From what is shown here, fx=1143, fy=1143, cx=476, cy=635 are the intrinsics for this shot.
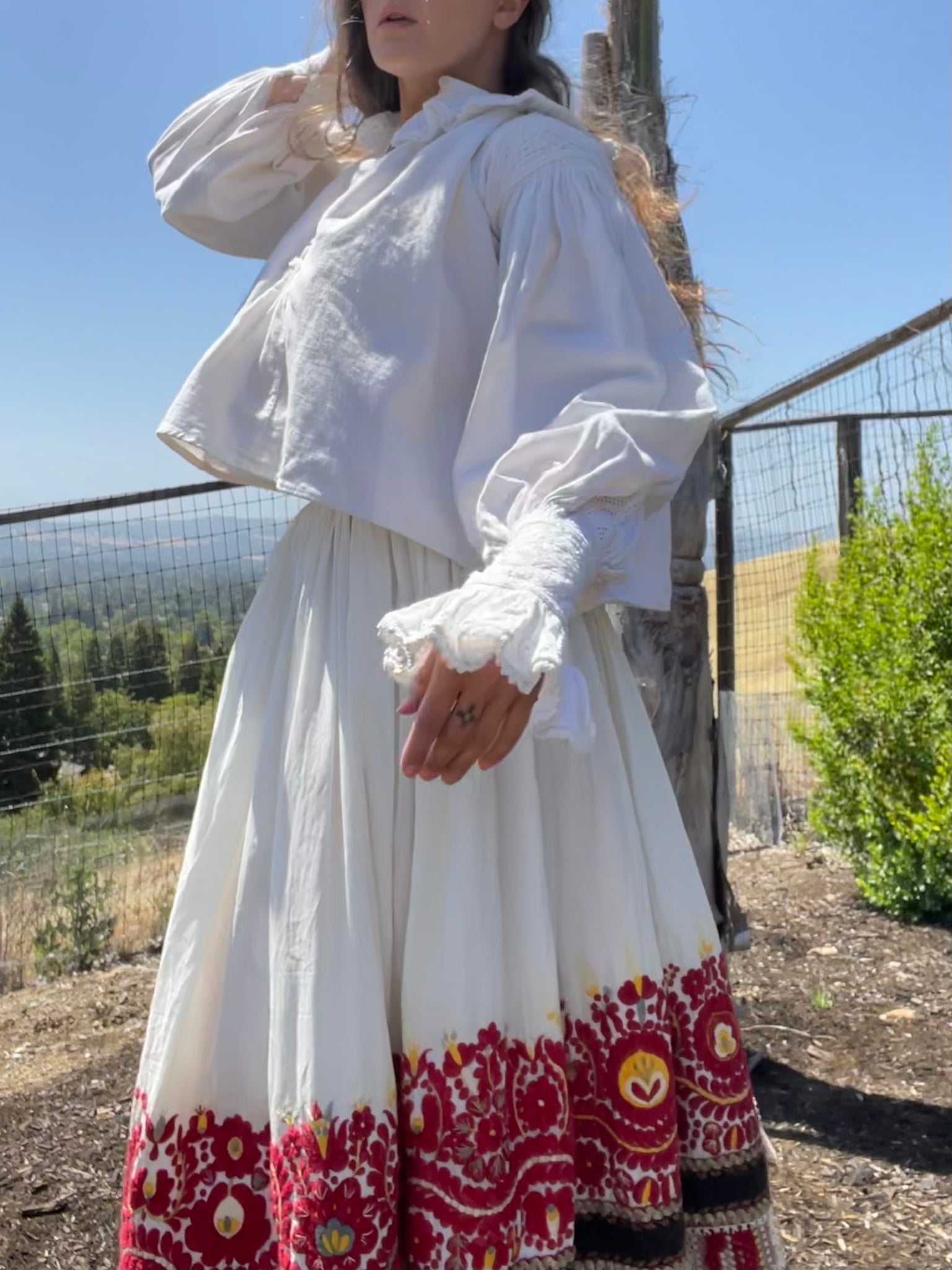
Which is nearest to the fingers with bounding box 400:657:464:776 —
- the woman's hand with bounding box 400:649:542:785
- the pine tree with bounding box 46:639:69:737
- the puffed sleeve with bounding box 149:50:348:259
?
the woman's hand with bounding box 400:649:542:785

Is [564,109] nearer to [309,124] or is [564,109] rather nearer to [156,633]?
[309,124]

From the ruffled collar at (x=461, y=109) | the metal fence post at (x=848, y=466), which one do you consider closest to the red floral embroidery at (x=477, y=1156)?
the ruffled collar at (x=461, y=109)

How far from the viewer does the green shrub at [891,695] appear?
3635 millimetres

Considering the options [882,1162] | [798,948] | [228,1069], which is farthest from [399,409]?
[798,948]

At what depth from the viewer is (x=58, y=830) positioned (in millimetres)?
3695

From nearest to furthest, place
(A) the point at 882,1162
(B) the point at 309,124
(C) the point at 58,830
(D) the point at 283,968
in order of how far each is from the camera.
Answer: (D) the point at 283,968
(B) the point at 309,124
(A) the point at 882,1162
(C) the point at 58,830

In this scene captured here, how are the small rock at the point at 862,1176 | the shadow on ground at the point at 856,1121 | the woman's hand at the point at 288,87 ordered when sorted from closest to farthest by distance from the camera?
the woman's hand at the point at 288,87 < the small rock at the point at 862,1176 < the shadow on ground at the point at 856,1121

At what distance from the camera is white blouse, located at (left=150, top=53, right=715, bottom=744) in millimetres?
1019

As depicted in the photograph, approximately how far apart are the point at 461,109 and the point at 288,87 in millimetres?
354

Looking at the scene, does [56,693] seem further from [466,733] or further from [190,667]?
[466,733]

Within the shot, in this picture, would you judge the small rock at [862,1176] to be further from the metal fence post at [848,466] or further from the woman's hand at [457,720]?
the metal fence post at [848,466]

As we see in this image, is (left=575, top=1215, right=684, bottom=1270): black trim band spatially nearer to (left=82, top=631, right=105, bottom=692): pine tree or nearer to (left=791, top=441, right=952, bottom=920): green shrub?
(left=791, top=441, right=952, bottom=920): green shrub

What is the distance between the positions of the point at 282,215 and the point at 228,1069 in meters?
1.06

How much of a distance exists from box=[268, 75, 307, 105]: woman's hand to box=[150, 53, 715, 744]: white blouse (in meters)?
0.24
